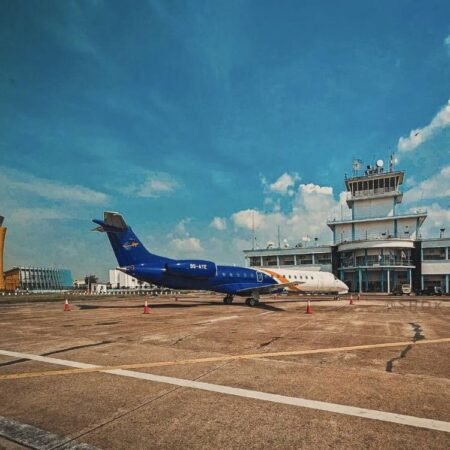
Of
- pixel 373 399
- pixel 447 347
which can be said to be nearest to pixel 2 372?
pixel 373 399

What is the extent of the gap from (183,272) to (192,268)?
29.4 inches

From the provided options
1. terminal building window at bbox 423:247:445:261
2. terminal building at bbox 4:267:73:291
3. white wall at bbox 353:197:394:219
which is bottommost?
terminal building at bbox 4:267:73:291

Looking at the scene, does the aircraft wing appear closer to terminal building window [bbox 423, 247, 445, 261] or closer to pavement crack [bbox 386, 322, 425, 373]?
pavement crack [bbox 386, 322, 425, 373]

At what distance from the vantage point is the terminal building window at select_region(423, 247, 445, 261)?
6081 centimetres

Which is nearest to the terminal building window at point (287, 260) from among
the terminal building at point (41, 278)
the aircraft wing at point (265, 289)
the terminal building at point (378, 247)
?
the terminal building at point (378, 247)

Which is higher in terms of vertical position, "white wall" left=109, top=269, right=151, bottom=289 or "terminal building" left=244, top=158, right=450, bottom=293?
"terminal building" left=244, top=158, right=450, bottom=293

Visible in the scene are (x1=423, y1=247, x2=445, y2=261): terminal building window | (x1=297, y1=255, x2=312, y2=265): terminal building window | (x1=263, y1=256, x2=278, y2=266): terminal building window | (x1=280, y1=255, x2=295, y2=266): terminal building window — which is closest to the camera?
(x1=423, y1=247, x2=445, y2=261): terminal building window

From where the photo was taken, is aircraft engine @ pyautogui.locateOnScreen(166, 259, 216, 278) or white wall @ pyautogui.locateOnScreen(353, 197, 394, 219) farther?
white wall @ pyautogui.locateOnScreen(353, 197, 394, 219)

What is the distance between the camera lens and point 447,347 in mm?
9523

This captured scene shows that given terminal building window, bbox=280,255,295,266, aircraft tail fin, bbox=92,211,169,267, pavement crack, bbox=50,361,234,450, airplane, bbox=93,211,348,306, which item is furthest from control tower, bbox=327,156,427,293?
pavement crack, bbox=50,361,234,450

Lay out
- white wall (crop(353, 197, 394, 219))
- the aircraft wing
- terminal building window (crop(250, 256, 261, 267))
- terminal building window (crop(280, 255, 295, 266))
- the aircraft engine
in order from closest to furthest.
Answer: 1. the aircraft engine
2. the aircraft wing
3. white wall (crop(353, 197, 394, 219))
4. terminal building window (crop(280, 255, 295, 266))
5. terminal building window (crop(250, 256, 261, 267))

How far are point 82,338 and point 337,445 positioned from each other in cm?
892

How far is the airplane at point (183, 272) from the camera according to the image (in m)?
22.4

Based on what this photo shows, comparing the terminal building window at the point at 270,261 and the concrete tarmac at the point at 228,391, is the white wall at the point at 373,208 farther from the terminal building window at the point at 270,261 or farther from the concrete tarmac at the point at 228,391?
the concrete tarmac at the point at 228,391
